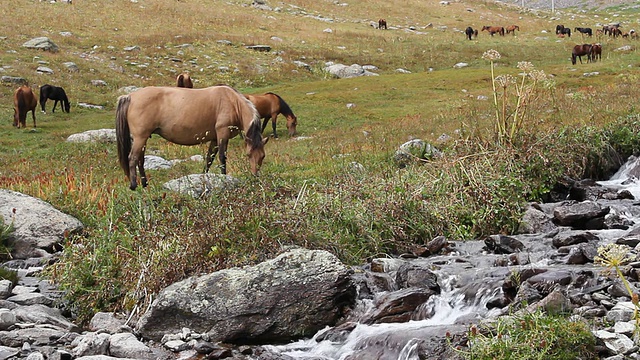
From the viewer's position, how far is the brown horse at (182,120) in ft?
48.1

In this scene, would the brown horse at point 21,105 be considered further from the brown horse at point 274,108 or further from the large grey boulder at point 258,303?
the large grey boulder at point 258,303

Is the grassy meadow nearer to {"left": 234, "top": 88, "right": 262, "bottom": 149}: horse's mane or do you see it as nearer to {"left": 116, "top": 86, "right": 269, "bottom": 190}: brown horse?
{"left": 116, "top": 86, "right": 269, "bottom": 190}: brown horse

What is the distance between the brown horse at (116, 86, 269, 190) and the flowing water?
22.3 feet

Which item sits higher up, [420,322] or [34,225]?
[34,225]

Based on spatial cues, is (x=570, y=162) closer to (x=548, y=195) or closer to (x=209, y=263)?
(x=548, y=195)

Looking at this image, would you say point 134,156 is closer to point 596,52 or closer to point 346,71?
point 346,71

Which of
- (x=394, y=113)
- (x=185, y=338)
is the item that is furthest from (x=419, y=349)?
(x=394, y=113)

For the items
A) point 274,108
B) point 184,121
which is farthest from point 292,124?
point 184,121

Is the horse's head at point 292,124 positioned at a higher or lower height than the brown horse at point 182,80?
lower

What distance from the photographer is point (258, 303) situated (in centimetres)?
791

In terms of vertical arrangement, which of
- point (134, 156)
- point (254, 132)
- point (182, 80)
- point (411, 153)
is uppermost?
point (182, 80)

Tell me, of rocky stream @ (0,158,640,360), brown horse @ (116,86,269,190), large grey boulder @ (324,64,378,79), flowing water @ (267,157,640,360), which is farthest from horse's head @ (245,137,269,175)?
large grey boulder @ (324,64,378,79)

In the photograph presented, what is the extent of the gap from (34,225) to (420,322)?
712 centimetres

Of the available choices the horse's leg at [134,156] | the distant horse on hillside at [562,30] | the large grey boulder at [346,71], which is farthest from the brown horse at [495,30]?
the horse's leg at [134,156]
